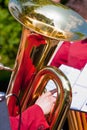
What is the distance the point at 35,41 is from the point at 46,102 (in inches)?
12.1

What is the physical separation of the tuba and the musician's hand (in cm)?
8

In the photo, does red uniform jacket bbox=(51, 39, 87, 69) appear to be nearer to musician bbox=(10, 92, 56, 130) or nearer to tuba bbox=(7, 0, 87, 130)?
tuba bbox=(7, 0, 87, 130)

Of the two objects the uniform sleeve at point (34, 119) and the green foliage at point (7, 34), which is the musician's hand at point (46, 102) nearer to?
the uniform sleeve at point (34, 119)

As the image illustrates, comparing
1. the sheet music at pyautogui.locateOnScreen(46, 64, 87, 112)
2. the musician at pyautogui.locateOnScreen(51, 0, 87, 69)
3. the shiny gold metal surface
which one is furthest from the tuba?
the musician at pyautogui.locateOnScreen(51, 0, 87, 69)

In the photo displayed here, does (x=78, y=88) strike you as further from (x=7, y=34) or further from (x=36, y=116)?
(x=7, y=34)

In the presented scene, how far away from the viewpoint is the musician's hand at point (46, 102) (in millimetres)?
2728

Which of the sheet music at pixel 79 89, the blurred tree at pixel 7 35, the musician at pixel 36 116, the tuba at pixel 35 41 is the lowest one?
the blurred tree at pixel 7 35

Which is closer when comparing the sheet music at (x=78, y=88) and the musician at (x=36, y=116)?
the musician at (x=36, y=116)

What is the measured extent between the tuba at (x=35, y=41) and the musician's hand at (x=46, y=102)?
0.08m

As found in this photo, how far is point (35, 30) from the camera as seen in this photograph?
2857 millimetres

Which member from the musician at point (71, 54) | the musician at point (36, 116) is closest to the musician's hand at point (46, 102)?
the musician at point (36, 116)

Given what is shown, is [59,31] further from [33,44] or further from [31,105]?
[31,105]

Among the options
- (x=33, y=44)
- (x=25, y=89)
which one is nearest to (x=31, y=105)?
(x=25, y=89)

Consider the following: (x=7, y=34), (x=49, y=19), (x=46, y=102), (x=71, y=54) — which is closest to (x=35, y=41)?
(x=49, y=19)
